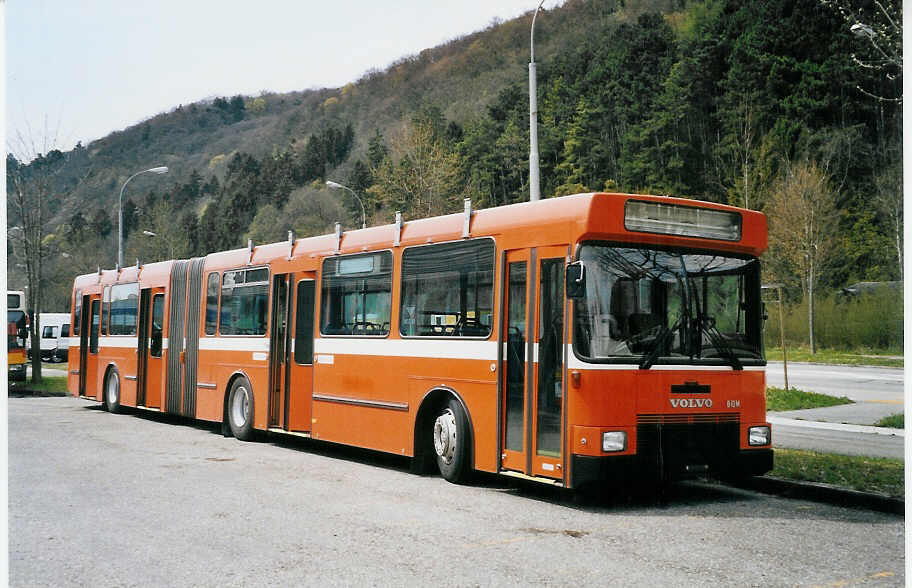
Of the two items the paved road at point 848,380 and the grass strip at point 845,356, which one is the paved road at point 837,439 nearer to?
the paved road at point 848,380

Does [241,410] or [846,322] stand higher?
[846,322]

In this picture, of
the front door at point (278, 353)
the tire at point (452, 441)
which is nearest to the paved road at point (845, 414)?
the tire at point (452, 441)

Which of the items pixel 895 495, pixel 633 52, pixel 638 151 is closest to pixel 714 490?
pixel 895 495

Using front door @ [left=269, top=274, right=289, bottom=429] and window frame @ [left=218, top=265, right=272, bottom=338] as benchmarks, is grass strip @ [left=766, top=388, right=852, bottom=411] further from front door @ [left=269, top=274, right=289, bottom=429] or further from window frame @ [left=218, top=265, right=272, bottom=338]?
window frame @ [left=218, top=265, right=272, bottom=338]

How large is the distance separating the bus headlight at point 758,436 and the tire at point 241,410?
7741 mm

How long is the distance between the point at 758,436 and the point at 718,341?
3.20 feet

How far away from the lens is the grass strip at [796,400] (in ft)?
64.1

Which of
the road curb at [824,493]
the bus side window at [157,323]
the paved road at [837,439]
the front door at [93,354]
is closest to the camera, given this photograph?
the road curb at [824,493]

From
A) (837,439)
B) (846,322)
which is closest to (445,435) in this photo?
(837,439)

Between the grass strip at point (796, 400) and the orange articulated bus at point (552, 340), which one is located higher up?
the orange articulated bus at point (552, 340)

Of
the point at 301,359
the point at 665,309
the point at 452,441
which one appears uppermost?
the point at 665,309

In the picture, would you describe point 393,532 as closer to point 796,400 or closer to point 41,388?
point 796,400

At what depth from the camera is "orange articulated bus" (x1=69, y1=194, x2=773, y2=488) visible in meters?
8.71

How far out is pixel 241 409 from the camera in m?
15.1
